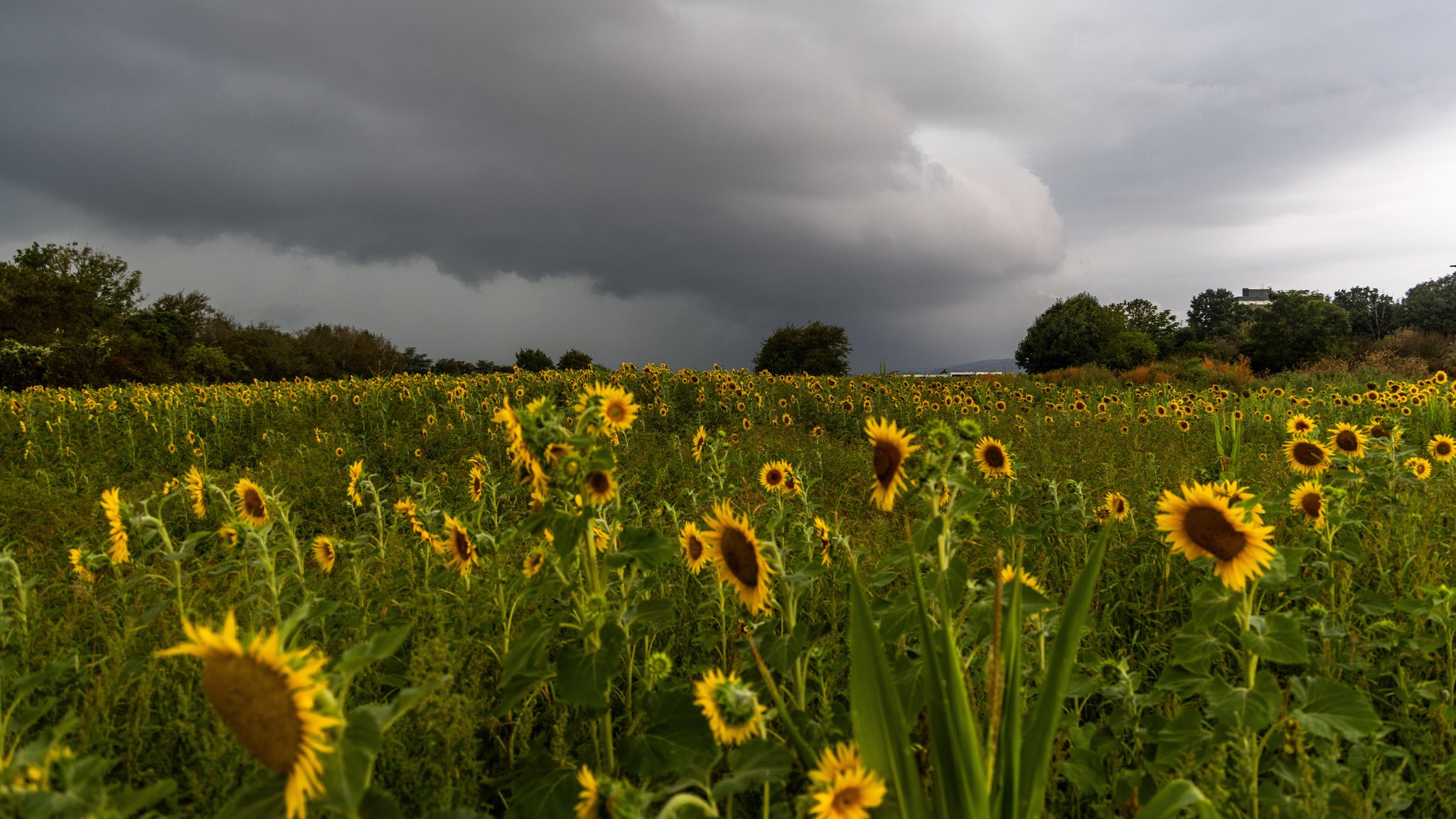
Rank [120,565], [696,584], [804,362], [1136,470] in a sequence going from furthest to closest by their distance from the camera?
[804,362]
[1136,470]
[120,565]
[696,584]

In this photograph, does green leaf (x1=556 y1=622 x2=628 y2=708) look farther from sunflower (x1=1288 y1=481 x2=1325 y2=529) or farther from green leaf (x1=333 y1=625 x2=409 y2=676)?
sunflower (x1=1288 y1=481 x2=1325 y2=529)

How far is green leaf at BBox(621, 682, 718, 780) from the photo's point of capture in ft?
4.63

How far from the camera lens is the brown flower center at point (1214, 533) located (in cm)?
176

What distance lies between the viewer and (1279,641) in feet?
5.47

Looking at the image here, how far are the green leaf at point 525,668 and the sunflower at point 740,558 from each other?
51 centimetres

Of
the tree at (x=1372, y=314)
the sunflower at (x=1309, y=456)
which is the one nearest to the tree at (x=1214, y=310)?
the tree at (x=1372, y=314)

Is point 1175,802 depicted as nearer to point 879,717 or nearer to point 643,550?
point 879,717

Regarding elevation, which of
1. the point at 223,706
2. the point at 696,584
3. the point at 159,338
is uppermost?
the point at 159,338

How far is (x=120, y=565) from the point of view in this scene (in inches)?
154

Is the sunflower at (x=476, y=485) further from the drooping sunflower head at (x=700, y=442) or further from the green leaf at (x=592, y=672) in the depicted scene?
the green leaf at (x=592, y=672)

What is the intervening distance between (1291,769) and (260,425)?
37.3 ft

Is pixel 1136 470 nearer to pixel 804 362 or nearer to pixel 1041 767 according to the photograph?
pixel 1041 767

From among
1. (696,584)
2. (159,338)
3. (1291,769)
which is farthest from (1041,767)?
(159,338)

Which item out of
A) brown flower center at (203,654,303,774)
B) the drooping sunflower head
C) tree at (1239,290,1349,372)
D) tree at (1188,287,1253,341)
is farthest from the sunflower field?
tree at (1188,287,1253,341)
